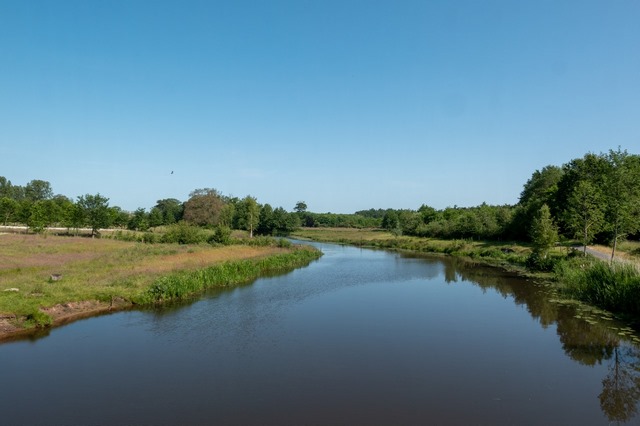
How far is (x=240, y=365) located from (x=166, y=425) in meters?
4.27

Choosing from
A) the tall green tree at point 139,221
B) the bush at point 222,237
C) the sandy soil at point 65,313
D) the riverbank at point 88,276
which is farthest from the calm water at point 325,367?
the tall green tree at point 139,221

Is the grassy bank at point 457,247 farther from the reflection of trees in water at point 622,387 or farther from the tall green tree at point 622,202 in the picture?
the reflection of trees in water at point 622,387

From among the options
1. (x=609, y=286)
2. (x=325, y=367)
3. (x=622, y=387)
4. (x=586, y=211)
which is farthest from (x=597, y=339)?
(x=586, y=211)

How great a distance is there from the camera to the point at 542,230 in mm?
37500

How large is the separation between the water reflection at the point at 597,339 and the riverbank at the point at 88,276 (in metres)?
21.8

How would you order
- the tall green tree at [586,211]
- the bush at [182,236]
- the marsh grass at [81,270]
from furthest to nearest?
the bush at [182,236] < the tall green tree at [586,211] < the marsh grass at [81,270]

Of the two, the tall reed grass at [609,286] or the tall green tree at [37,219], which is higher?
the tall green tree at [37,219]

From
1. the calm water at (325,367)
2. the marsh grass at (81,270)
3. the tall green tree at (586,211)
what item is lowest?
the calm water at (325,367)

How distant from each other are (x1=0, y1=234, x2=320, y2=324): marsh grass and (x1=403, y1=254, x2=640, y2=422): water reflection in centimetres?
2242

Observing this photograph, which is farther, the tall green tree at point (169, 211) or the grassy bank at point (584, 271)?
the tall green tree at point (169, 211)

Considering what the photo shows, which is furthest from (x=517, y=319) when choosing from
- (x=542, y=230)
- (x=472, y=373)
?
(x=542, y=230)

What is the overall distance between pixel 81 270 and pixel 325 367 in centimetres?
2132

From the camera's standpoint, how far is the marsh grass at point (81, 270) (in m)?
19.7

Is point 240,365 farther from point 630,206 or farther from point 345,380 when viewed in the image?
point 630,206
